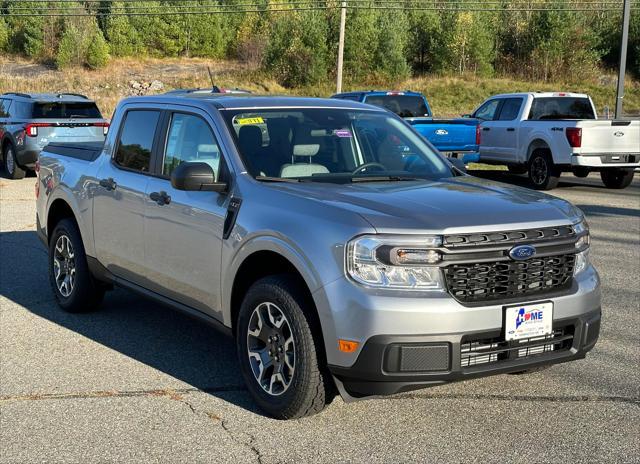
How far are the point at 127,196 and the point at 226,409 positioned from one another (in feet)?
6.35

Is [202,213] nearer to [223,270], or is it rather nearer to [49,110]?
[223,270]

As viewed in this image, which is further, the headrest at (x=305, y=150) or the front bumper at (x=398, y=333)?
the headrest at (x=305, y=150)

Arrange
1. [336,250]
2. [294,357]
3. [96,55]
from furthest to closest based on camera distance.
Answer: [96,55], [294,357], [336,250]

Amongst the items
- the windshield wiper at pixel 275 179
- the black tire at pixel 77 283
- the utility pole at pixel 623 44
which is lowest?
the black tire at pixel 77 283

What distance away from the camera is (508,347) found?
4359 millimetres

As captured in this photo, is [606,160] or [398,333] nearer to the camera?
[398,333]

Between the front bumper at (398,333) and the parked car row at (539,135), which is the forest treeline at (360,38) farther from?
the front bumper at (398,333)

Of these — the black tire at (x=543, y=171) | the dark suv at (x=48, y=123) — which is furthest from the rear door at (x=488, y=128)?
the dark suv at (x=48, y=123)

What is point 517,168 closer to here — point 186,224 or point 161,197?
point 161,197

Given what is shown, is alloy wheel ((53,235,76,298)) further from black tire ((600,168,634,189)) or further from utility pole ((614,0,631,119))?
utility pole ((614,0,631,119))

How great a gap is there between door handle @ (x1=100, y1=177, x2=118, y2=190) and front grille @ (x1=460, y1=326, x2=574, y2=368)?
Result: 3.16 m

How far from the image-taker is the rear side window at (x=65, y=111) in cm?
1812

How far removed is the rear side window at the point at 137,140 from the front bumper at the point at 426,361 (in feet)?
8.38

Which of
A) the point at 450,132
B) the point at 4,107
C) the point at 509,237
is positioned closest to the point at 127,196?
the point at 509,237
